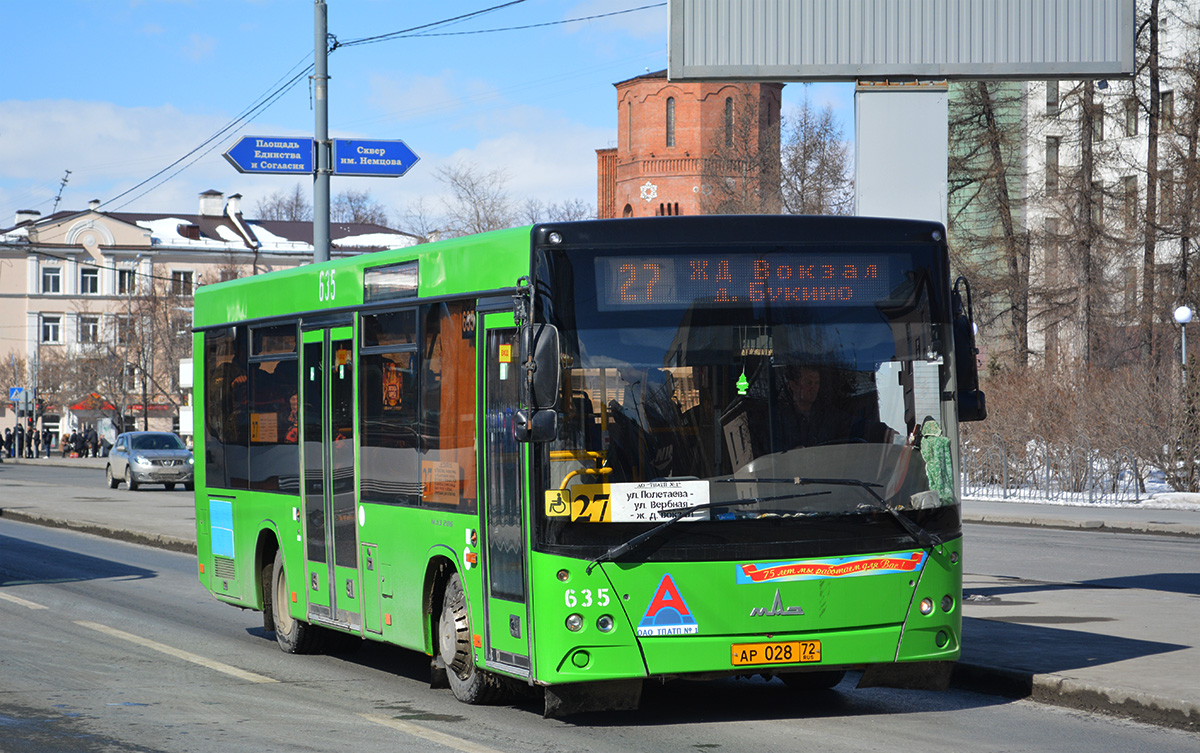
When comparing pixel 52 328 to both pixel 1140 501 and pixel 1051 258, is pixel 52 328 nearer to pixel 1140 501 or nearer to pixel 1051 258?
pixel 1051 258

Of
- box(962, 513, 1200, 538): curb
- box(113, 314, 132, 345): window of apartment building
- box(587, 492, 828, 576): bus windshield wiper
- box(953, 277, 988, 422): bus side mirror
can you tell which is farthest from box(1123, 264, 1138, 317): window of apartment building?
box(113, 314, 132, 345): window of apartment building

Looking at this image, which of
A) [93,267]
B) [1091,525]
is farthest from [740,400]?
[93,267]

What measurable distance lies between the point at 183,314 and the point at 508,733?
8149cm

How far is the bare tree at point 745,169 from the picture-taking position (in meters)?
58.4

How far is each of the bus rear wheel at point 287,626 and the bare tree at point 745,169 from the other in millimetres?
42315

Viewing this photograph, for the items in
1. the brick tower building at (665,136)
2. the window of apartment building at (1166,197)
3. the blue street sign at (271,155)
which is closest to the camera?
the blue street sign at (271,155)

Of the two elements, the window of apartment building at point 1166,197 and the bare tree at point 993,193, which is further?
the bare tree at point 993,193

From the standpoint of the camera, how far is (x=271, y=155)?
18031 mm

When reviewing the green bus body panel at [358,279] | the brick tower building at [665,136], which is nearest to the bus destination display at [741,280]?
the green bus body panel at [358,279]

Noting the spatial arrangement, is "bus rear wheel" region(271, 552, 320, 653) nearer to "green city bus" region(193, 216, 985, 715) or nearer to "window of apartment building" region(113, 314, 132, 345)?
"green city bus" region(193, 216, 985, 715)

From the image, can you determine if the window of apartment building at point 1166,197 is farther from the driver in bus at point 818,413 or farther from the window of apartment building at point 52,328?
the window of apartment building at point 52,328

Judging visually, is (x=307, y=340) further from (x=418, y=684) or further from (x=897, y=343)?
(x=897, y=343)

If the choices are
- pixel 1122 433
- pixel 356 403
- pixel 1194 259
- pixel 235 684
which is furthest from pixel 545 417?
pixel 1194 259

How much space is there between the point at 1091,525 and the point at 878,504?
17.6 meters
